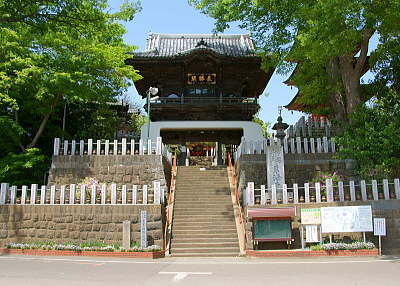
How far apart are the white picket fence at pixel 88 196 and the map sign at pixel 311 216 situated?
5.41 m

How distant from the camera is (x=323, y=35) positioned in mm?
13680

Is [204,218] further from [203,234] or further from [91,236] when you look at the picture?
[91,236]

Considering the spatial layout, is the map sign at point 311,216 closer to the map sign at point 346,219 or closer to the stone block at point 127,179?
the map sign at point 346,219

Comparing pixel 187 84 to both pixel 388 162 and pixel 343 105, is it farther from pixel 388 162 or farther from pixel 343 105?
pixel 388 162

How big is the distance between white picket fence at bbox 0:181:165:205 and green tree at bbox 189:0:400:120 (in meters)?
8.67

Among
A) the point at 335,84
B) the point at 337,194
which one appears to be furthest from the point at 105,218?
the point at 335,84

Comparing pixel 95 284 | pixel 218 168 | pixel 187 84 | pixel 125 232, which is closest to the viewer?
pixel 95 284

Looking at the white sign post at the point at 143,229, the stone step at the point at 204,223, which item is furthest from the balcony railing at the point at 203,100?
the white sign post at the point at 143,229

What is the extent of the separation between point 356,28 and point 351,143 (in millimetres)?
4461

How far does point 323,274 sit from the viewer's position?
859 centimetres

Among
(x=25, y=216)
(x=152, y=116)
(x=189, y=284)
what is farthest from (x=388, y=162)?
(x=152, y=116)

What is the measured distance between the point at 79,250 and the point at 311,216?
27.6 ft

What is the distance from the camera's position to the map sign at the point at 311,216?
12.7 metres

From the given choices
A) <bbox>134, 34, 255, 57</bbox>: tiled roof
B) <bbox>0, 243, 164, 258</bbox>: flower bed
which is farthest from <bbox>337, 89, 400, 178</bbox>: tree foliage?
<bbox>134, 34, 255, 57</bbox>: tiled roof
